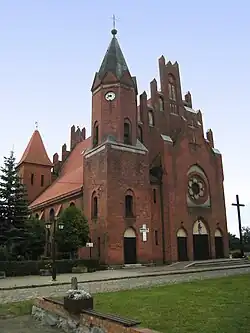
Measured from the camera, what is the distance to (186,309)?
27.6 ft

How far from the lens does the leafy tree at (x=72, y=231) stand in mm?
28562

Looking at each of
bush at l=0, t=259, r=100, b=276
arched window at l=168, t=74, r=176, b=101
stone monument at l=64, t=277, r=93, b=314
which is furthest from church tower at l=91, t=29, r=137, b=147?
stone monument at l=64, t=277, r=93, b=314

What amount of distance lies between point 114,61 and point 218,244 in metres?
21.2

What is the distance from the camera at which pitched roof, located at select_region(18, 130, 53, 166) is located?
49469mm

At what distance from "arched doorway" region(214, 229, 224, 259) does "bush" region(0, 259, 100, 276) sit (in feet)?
49.0

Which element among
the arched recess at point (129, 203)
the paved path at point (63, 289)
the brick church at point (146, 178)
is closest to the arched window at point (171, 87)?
the brick church at point (146, 178)

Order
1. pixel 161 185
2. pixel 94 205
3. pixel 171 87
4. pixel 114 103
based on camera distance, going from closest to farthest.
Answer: pixel 94 205 → pixel 114 103 → pixel 161 185 → pixel 171 87

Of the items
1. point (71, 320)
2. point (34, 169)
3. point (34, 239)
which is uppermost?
point (34, 169)

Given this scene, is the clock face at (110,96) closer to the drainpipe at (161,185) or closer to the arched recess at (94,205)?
the drainpipe at (161,185)

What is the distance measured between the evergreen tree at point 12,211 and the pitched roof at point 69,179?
7.11 m

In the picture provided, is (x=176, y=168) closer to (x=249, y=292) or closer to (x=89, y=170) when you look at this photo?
(x=89, y=170)

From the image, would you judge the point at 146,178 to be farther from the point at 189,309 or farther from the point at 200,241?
the point at 189,309

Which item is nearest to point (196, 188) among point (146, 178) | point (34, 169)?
Result: point (146, 178)

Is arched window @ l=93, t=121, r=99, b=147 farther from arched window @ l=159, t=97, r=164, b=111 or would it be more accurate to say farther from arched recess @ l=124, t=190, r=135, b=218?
arched window @ l=159, t=97, r=164, b=111
